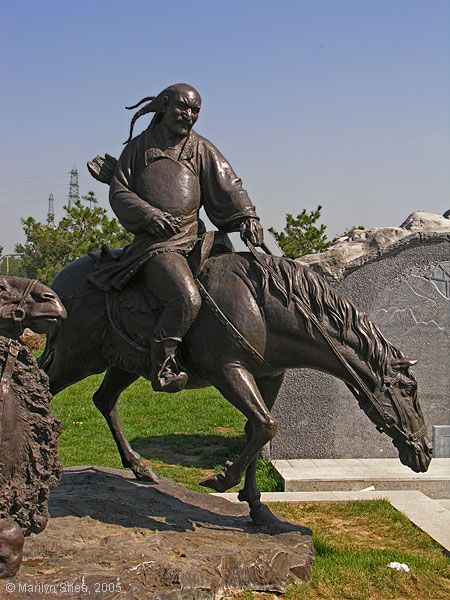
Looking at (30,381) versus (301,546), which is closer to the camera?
(30,381)

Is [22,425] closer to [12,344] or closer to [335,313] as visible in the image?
[12,344]

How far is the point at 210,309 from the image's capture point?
4551 mm

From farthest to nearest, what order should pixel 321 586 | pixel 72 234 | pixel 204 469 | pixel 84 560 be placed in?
pixel 72 234 < pixel 204 469 < pixel 321 586 < pixel 84 560

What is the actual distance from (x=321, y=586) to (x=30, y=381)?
2111 mm

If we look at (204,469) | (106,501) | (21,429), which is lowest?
(204,469)

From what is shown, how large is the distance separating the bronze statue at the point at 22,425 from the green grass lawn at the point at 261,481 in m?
1.33

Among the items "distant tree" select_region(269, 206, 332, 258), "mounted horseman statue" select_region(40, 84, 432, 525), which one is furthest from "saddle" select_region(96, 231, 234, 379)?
"distant tree" select_region(269, 206, 332, 258)

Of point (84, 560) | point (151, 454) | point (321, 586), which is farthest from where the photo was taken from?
point (151, 454)

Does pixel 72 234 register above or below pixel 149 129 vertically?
above

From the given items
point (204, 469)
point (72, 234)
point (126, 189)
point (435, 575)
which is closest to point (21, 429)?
point (126, 189)

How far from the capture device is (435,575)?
4793 millimetres

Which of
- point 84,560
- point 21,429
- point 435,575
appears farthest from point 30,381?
point 435,575

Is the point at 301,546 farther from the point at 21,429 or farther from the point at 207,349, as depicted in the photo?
the point at 21,429

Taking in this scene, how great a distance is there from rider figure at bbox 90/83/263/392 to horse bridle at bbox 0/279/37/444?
0.92m
